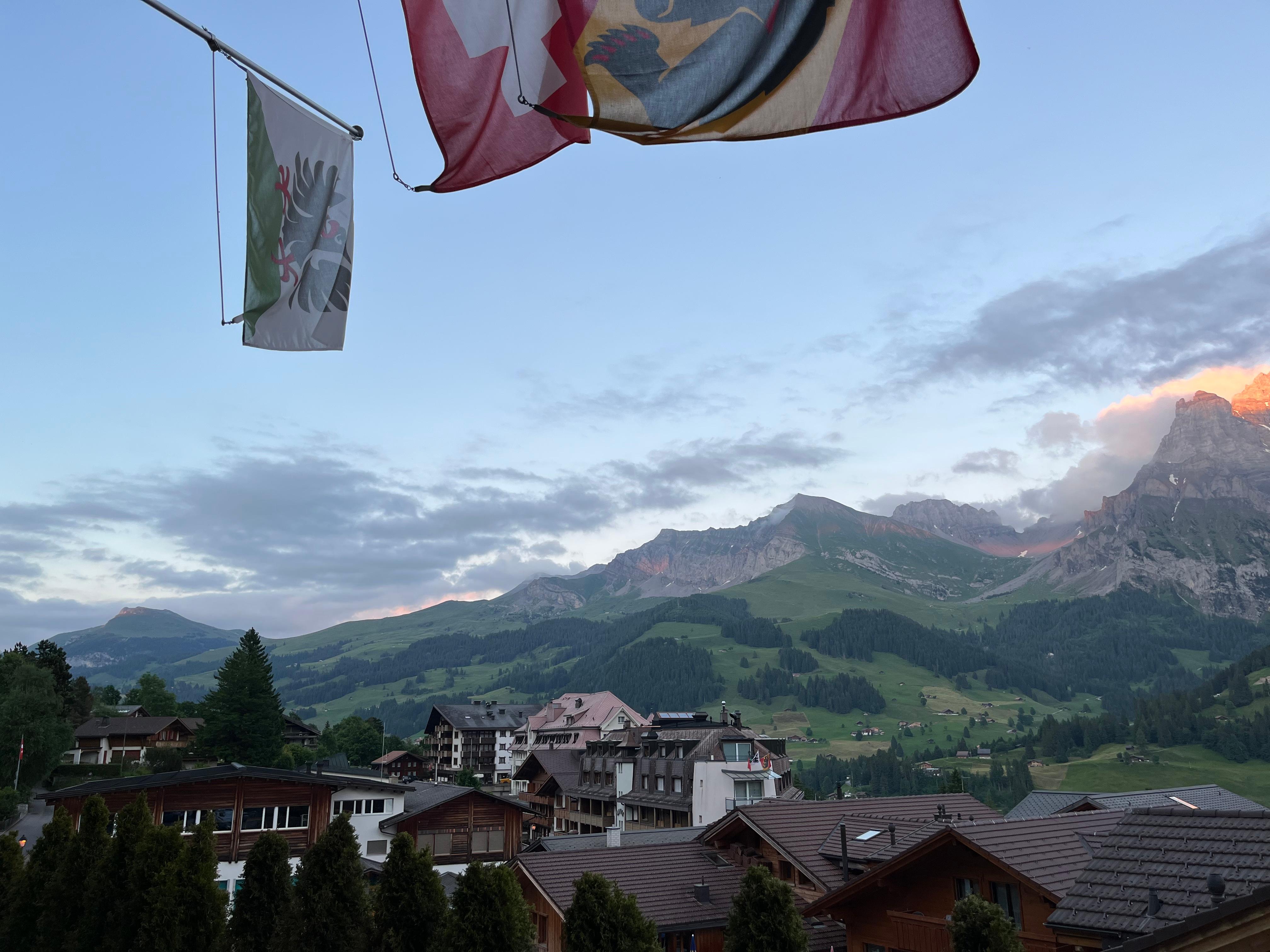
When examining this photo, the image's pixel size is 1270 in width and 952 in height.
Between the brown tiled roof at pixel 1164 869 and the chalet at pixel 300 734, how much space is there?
481 feet

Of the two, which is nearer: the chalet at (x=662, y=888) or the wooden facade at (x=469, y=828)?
the chalet at (x=662, y=888)

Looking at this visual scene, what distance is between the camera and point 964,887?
23438 millimetres

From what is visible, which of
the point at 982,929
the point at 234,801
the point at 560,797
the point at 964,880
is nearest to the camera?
the point at 982,929

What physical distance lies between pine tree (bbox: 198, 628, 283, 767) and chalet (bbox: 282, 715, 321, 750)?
47.6 m

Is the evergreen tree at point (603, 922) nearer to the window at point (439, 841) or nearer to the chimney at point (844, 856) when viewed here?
the chimney at point (844, 856)

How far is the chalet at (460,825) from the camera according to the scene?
199 ft

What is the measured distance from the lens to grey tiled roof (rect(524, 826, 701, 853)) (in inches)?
2173

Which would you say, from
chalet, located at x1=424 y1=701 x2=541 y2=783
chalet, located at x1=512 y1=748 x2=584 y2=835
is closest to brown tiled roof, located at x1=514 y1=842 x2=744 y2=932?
chalet, located at x1=512 y1=748 x2=584 y2=835

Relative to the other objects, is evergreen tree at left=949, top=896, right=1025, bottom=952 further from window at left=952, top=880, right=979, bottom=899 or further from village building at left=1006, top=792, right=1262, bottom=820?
village building at left=1006, top=792, right=1262, bottom=820

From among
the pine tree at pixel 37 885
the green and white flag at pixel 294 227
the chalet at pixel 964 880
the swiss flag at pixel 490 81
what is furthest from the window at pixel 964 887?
the pine tree at pixel 37 885

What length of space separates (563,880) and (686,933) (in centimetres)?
525

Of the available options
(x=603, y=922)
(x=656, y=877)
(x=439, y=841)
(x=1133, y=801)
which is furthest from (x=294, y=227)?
(x=1133, y=801)

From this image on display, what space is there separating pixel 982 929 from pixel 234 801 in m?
49.9

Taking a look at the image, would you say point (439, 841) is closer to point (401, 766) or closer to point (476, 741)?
point (401, 766)
